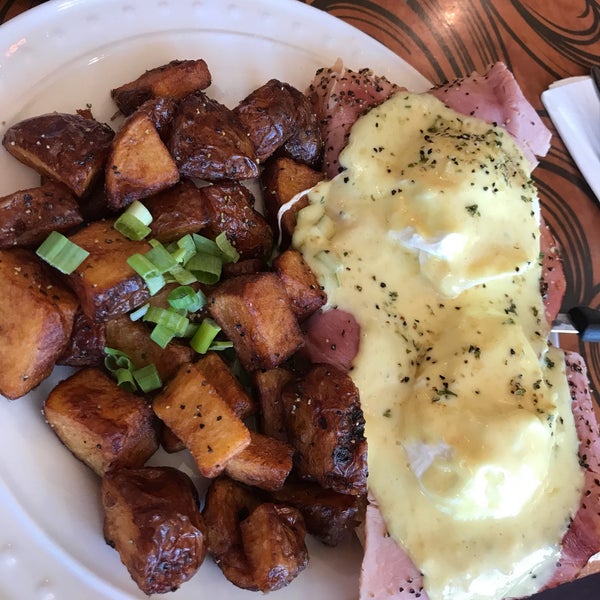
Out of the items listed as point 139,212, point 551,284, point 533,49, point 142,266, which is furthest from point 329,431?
point 533,49

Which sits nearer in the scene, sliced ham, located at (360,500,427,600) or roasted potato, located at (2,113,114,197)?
roasted potato, located at (2,113,114,197)

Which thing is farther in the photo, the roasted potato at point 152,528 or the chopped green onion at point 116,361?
the chopped green onion at point 116,361

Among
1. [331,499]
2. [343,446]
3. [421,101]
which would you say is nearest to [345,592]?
[331,499]

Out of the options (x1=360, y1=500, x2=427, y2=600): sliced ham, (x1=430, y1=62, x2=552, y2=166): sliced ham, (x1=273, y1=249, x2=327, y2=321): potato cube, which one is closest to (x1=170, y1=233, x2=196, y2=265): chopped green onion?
(x1=273, y1=249, x2=327, y2=321): potato cube

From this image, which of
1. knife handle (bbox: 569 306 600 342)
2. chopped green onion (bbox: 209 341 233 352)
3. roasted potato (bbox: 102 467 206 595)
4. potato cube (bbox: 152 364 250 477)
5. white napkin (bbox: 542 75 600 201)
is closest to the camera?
roasted potato (bbox: 102 467 206 595)

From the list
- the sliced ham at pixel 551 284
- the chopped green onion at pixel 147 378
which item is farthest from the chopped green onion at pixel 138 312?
the sliced ham at pixel 551 284

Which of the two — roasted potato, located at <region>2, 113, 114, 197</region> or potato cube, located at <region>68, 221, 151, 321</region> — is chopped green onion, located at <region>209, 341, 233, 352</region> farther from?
roasted potato, located at <region>2, 113, 114, 197</region>

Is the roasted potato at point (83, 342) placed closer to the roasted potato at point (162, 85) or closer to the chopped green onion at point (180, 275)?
the chopped green onion at point (180, 275)
